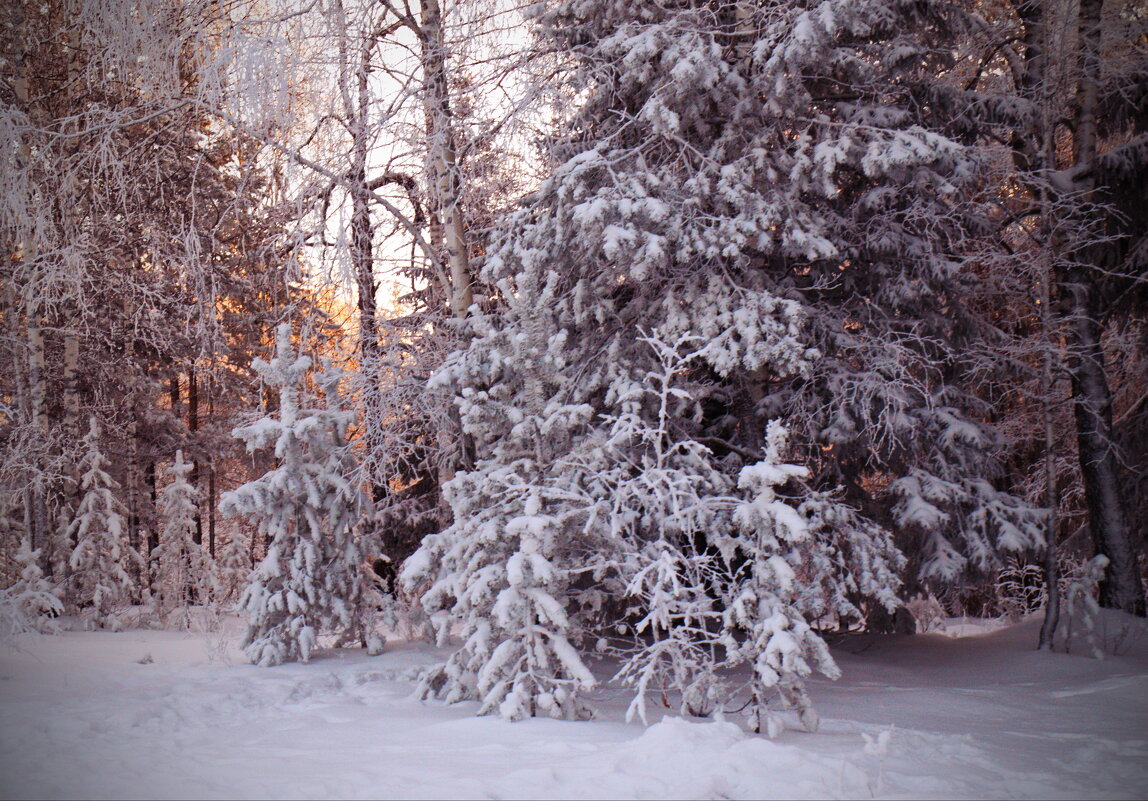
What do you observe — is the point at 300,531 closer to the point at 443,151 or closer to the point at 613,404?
the point at 613,404

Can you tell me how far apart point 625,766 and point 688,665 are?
1.35 meters

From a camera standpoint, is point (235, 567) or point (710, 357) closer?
point (710, 357)

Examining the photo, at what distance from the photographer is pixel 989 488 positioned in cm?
923

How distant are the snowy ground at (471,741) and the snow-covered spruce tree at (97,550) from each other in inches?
102

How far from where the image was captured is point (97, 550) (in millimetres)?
11297

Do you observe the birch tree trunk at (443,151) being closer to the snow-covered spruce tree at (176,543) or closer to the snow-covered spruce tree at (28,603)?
the snow-covered spruce tree at (28,603)

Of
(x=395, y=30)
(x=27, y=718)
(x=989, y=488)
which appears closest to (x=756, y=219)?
(x=989, y=488)

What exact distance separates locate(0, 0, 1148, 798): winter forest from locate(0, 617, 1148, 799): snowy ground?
0.15ft

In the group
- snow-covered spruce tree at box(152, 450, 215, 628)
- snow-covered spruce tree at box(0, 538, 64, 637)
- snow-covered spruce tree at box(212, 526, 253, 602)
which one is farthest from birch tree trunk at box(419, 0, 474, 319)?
snow-covered spruce tree at box(212, 526, 253, 602)

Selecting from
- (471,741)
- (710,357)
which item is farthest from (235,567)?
(471,741)

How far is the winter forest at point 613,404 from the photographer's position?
575 centimetres

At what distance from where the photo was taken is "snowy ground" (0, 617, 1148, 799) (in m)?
4.52

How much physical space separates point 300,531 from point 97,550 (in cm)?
457

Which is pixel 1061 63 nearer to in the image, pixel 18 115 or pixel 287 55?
pixel 287 55
